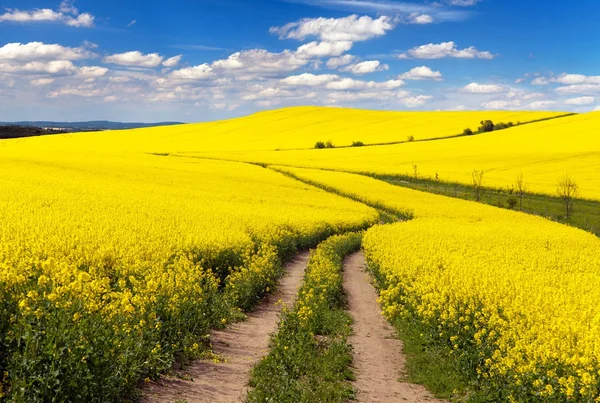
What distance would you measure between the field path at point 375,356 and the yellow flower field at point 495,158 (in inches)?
1392

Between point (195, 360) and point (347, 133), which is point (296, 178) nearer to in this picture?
point (195, 360)

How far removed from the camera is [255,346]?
34.4 feet

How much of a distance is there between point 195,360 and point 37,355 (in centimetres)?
372

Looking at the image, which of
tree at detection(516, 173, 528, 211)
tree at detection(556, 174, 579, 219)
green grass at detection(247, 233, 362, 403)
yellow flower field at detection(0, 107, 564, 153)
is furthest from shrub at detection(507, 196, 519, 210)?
yellow flower field at detection(0, 107, 564, 153)

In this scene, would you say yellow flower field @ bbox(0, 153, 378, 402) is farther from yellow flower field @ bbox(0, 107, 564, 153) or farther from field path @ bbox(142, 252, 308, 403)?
yellow flower field @ bbox(0, 107, 564, 153)

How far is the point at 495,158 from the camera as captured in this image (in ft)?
212

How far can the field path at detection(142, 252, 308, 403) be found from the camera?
25.1 ft

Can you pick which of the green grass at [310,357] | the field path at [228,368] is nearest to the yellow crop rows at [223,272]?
the field path at [228,368]

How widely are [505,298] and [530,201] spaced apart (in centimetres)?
3575

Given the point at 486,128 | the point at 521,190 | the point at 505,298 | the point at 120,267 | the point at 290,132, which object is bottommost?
the point at 505,298

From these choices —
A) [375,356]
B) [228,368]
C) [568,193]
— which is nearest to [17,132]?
[568,193]

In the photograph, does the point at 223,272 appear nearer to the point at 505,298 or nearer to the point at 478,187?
the point at 505,298

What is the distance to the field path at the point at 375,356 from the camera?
28.8 ft

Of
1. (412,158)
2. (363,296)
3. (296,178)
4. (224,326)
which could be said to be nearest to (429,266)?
(363,296)
